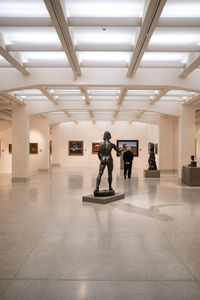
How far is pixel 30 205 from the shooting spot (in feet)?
30.2

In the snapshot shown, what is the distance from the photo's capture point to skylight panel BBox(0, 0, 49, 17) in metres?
5.42

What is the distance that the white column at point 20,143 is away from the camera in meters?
15.8

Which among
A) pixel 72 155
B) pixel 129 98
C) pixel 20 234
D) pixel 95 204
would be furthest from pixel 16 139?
pixel 72 155

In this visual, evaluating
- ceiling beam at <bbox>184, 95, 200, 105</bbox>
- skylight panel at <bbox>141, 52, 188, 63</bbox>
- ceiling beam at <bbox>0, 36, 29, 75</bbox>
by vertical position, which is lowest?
ceiling beam at <bbox>184, 95, 200, 105</bbox>

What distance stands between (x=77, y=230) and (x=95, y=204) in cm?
308

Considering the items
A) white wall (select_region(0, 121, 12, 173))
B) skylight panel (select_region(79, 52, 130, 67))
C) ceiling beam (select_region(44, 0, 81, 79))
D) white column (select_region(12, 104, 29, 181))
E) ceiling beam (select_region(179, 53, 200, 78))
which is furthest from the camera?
white wall (select_region(0, 121, 12, 173))

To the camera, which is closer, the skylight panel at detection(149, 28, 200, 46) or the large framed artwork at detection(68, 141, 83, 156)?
the skylight panel at detection(149, 28, 200, 46)

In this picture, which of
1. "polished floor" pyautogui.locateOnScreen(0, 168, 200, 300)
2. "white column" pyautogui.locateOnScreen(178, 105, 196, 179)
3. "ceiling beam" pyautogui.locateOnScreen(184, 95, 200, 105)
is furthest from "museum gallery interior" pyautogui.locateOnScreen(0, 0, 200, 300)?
"white column" pyautogui.locateOnScreen(178, 105, 196, 179)

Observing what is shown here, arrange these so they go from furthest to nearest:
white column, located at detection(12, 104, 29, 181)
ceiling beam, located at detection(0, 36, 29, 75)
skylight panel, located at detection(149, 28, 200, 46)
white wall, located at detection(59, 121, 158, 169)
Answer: white wall, located at detection(59, 121, 158, 169) → white column, located at detection(12, 104, 29, 181) → ceiling beam, located at detection(0, 36, 29, 75) → skylight panel, located at detection(149, 28, 200, 46)

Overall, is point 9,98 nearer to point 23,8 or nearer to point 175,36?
point 23,8

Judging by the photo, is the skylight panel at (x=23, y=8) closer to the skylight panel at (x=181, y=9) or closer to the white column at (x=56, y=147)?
the skylight panel at (x=181, y=9)

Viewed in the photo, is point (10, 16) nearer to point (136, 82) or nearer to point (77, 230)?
point (77, 230)

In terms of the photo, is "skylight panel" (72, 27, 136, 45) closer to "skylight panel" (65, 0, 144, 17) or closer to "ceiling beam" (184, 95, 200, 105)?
"skylight panel" (65, 0, 144, 17)

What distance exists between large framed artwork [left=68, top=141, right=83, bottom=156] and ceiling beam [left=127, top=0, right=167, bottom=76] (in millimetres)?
20078
